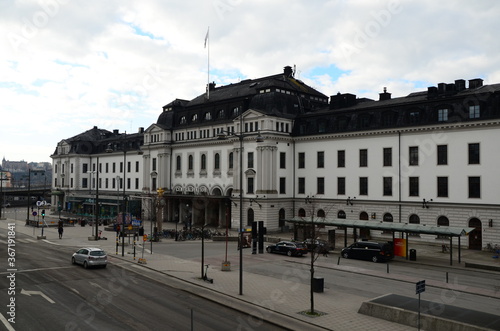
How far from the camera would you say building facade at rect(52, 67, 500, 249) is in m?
44.5

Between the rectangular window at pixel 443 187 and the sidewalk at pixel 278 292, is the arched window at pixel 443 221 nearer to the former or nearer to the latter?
the rectangular window at pixel 443 187

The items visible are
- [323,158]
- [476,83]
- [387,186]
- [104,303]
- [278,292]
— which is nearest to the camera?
[104,303]

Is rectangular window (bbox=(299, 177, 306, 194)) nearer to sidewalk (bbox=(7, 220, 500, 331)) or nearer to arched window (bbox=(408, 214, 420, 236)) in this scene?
arched window (bbox=(408, 214, 420, 236))

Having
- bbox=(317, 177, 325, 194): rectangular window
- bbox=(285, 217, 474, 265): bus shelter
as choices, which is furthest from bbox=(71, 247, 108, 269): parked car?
bbox=(317, 177, 325, 194): rectangular window

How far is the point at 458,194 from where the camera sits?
45188 millimetres

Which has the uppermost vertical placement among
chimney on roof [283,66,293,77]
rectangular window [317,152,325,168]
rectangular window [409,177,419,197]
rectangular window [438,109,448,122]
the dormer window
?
chimney on roof [283,66,293,77]

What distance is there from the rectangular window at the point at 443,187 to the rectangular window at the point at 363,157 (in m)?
8.99

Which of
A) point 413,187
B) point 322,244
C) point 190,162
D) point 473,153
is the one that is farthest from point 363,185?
point 190,162

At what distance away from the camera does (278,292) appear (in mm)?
24719

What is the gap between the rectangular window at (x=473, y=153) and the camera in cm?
4406

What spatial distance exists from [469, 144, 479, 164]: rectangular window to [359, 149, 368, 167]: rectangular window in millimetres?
11833

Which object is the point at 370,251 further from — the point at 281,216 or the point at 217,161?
the point at 217,161

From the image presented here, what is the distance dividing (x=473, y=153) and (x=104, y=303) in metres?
38.2

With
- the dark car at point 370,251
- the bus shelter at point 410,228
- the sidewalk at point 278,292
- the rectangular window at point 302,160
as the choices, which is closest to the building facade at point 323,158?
the rectangular window at point 302,160
